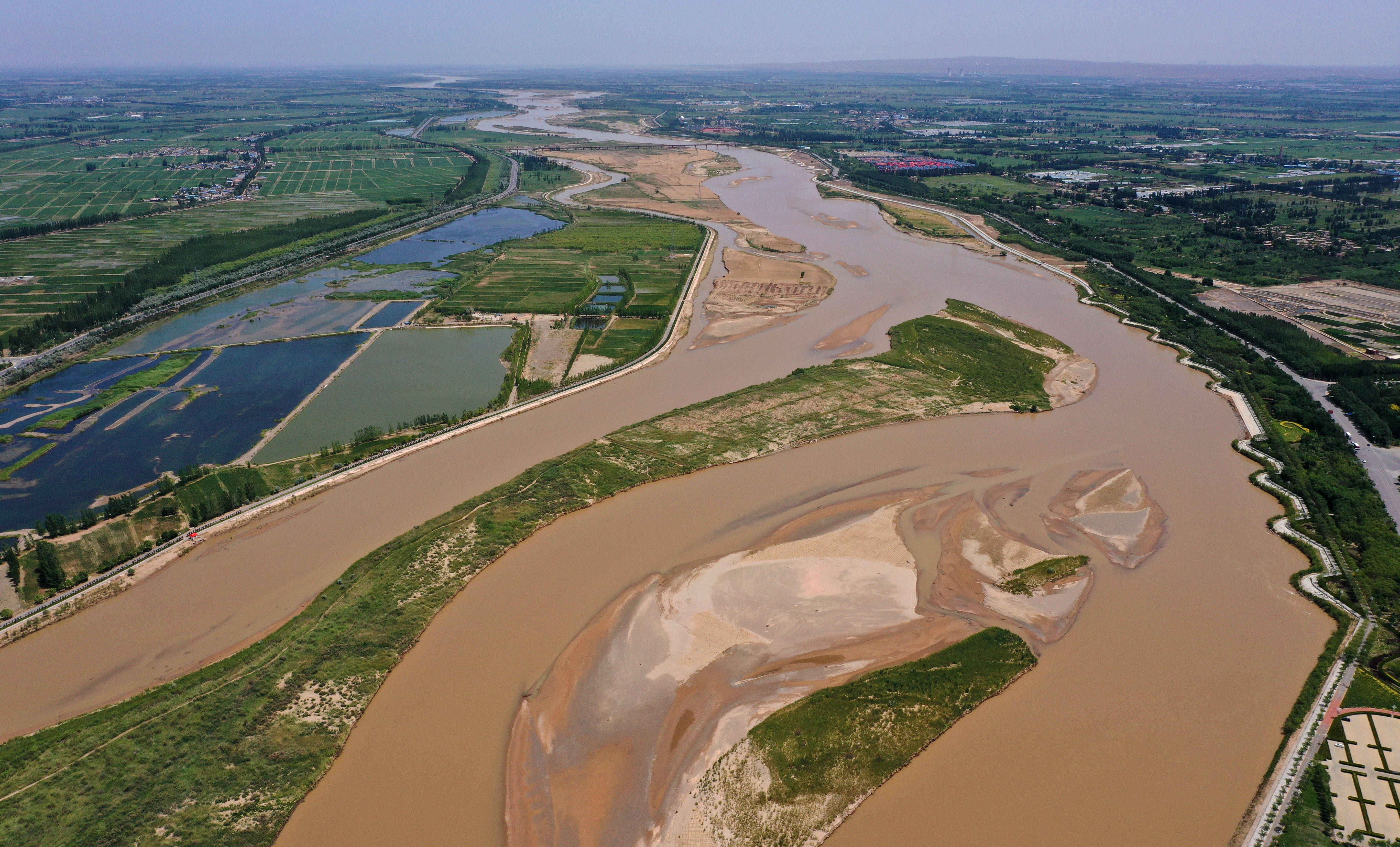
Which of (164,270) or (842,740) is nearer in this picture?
(842,740)

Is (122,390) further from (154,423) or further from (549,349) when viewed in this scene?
(549,349)

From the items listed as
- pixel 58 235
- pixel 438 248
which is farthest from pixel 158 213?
pixel 438 248

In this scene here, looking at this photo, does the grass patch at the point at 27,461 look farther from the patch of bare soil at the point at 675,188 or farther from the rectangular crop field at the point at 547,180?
the rectangular crop field at the point at 547,180

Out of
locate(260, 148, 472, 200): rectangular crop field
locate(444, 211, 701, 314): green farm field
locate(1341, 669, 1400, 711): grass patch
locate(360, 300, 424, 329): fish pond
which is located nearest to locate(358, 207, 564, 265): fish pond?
locate(444, 211, 701, 314): green farm field

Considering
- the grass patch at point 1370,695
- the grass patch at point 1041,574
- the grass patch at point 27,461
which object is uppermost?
the grass patch at point 27,461

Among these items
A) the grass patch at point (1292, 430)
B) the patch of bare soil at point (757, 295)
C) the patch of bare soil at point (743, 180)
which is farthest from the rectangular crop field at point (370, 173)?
the grass patch at point (1292, 430)

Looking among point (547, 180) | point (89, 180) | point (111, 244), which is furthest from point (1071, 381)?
point (89, 180)

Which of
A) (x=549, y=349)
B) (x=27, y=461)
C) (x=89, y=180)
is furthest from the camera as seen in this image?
(x=89, y=180)
